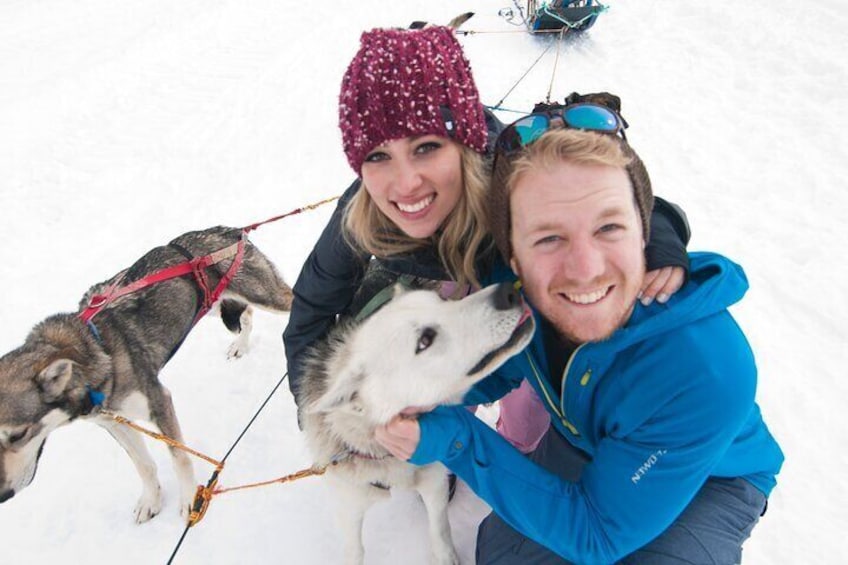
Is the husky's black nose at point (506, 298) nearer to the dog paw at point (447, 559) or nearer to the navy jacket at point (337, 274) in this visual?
the navy jacket at point (337, 274)

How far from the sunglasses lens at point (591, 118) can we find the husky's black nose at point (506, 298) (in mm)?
516

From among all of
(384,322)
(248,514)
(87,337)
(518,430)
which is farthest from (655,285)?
(87,337)

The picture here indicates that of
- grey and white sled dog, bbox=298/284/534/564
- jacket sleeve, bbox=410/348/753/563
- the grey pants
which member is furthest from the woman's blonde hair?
the grey pants

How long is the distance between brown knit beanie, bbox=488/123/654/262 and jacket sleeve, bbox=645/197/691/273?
4cm

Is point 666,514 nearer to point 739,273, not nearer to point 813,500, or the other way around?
point 739,273

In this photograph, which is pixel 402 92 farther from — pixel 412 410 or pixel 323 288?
pixel 412 410

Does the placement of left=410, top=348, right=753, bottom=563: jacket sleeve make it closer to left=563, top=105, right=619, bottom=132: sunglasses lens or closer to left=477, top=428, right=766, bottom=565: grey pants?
left=477, top=428, right=766, bottom=565: grey pants

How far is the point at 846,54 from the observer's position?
558 centimetres

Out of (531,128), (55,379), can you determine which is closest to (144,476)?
(55,379)

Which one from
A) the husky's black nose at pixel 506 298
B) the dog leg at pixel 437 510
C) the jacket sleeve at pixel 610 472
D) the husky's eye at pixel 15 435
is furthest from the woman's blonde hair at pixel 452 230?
the husky's eye at pixel 15 435

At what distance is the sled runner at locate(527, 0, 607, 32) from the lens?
712 cm

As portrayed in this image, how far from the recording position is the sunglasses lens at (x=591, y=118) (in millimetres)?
1315

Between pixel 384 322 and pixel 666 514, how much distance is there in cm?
104

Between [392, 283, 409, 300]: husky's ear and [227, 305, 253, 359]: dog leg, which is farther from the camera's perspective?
[227, 305, 253, 359]: dog leg
